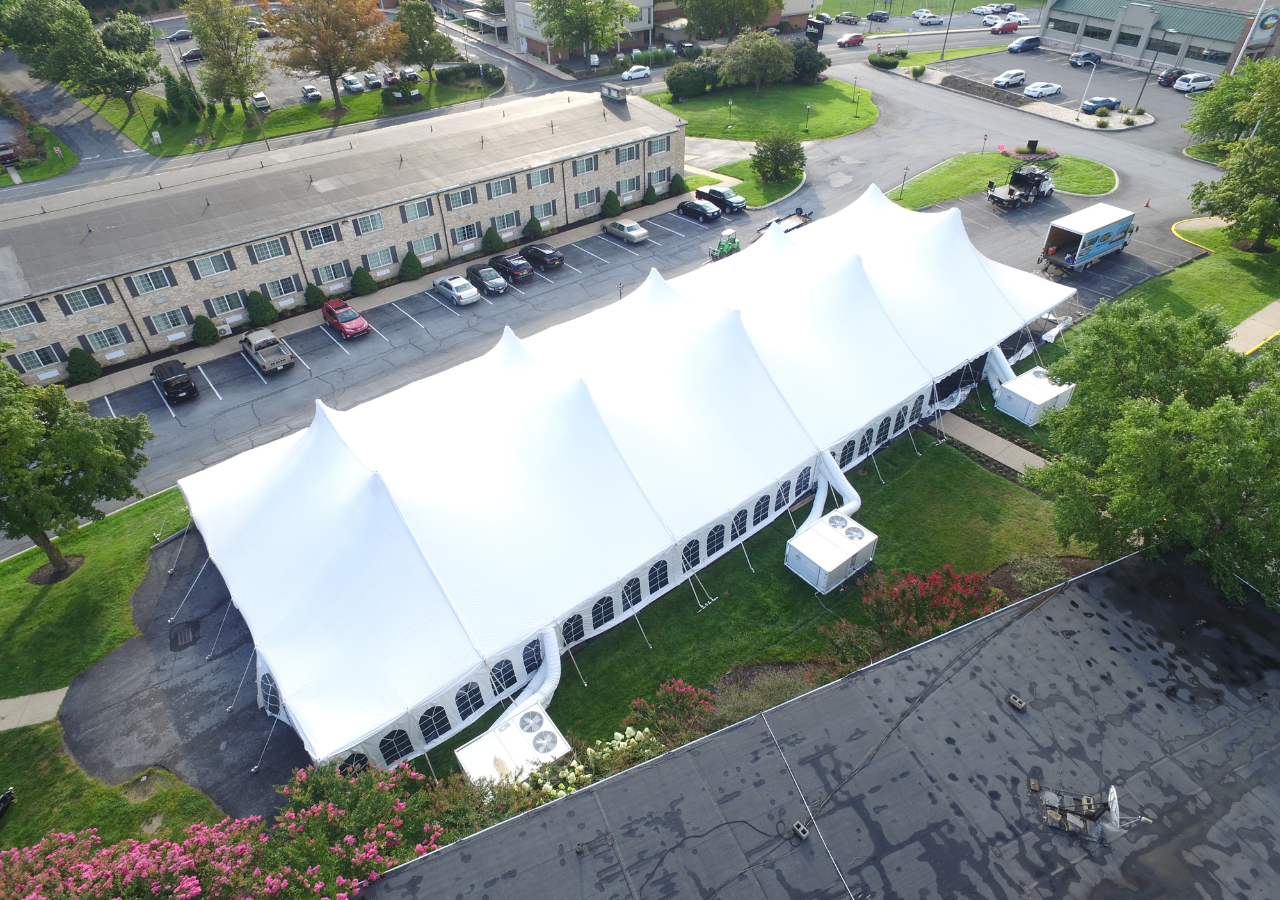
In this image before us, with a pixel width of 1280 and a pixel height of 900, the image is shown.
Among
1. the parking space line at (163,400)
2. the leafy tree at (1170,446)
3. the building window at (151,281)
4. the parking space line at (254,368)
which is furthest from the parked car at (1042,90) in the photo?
the parking space line at (163,400)

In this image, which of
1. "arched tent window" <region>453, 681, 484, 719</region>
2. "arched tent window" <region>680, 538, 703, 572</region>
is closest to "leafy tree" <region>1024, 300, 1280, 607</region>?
"arched tent window" <region>680, 538, 703, 572</region>

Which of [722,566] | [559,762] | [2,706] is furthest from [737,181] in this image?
[2,706]

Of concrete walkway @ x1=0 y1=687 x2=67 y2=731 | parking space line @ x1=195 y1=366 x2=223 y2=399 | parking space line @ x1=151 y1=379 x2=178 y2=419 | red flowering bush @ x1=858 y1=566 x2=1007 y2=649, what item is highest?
red flowering bush @ x1=858 y1=566 x2=1007 y2=649

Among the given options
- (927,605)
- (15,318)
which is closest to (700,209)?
(927,605)

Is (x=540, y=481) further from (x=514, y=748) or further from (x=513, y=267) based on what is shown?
(x=513, y=267)

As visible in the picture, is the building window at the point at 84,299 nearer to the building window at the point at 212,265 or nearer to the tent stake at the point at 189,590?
the building window at the point at 212,265

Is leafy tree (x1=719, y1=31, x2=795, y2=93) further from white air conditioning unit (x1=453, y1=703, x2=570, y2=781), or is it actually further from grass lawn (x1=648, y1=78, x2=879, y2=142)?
white air conditioning unit (x1=453, y1=703, x2=570, y2=781)

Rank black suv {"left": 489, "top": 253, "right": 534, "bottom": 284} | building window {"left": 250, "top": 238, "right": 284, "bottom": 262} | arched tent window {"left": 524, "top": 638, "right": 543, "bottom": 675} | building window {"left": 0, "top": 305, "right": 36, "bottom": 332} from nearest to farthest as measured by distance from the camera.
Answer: arched tent window {"left": 524, "top": 638, "right": 543, "bottom": 675}
building window {"left": 0, "top": 305, "right": 36, "bottom": 332}
building window {"left": 250, "top": 238, "right": 284, "bottom": 262}
black suv {"left": 489, "top": 253, "right": 534, "bottom": 284}
